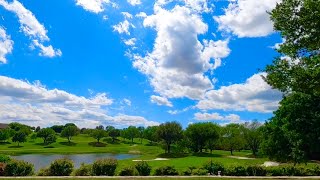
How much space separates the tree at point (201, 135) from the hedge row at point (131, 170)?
2593 inches

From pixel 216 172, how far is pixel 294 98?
9.55 metres

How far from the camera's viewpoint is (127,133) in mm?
171375

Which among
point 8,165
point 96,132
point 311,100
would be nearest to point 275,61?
point 311,100

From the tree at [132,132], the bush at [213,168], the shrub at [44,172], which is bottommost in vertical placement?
the shrub at [44,172]

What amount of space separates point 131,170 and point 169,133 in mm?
70292

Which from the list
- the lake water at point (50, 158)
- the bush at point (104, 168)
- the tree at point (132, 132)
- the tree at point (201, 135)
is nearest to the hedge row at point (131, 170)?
the bush at point (104, 168)

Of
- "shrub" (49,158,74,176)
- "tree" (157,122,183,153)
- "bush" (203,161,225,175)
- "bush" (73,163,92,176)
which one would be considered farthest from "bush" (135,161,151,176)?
"tree" (157,122,183,153)

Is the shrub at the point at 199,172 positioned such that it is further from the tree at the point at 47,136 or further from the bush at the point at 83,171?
the tree at the point at 47,136

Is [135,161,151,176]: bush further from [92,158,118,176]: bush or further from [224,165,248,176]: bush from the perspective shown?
[224,165,248,176]: bush

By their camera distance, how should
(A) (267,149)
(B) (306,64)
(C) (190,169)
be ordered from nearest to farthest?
(B) (306,64)
(C) (190,169)
(A) (267,149)

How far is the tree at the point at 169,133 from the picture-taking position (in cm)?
10044

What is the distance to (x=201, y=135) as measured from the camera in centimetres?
10038

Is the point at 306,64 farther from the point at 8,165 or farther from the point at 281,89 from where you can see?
the point at 8,165

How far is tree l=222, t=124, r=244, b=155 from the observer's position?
346ft
